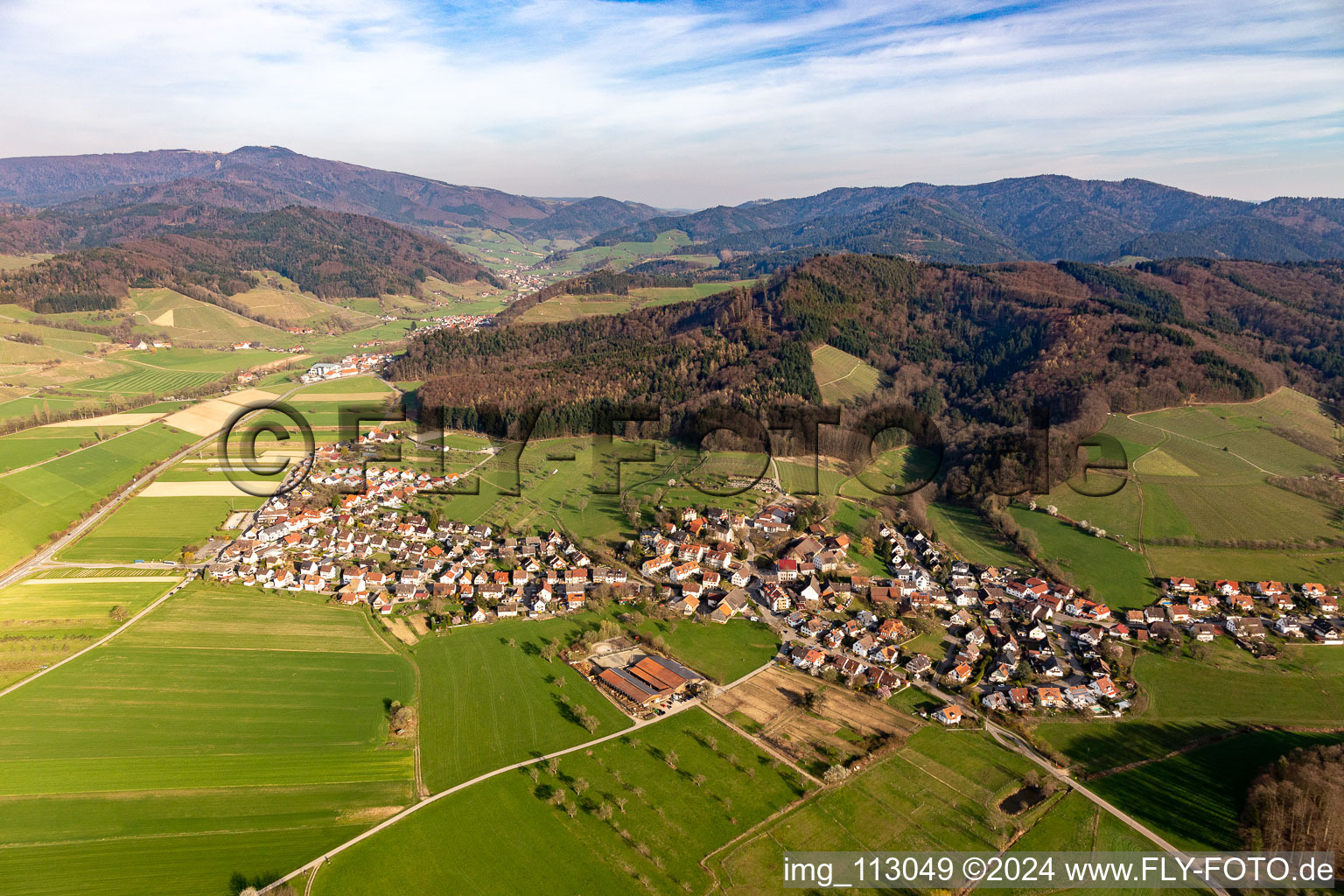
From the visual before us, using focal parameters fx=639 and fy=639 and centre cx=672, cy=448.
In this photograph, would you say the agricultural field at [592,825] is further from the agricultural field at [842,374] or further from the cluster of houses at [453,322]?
the cluster of houses at [453,322]

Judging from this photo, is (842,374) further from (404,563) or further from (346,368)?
(346,368)

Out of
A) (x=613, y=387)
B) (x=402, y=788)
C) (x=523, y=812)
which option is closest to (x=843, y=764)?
(x=523, y=812)

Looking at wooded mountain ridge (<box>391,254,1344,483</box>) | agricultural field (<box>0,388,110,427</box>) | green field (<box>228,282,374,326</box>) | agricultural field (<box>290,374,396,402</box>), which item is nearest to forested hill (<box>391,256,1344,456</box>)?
wooded mountain ridge (<box>391,254,1344,483</box>)

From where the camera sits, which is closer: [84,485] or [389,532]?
[389,532]

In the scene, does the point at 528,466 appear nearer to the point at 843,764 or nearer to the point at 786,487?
the point at 786,487

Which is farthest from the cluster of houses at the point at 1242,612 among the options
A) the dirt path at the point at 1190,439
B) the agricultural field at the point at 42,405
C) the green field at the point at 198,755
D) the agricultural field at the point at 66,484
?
the agricultural field at the point at 42,405

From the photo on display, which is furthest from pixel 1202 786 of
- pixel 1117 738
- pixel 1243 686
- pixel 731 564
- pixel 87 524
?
pixel 87 524
